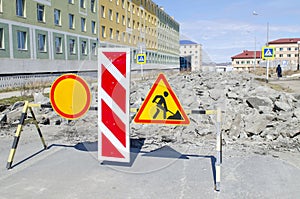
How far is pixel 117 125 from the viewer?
4.24 m

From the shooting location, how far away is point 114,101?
13.6 feet

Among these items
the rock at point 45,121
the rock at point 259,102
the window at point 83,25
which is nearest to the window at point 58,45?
the window at point 83,25

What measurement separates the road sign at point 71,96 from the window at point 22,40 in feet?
78.1

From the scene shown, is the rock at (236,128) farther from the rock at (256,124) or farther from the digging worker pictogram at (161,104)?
the digging worker pictogram at (161,104)

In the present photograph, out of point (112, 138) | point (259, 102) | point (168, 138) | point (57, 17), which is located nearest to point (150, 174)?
point (112, 138)

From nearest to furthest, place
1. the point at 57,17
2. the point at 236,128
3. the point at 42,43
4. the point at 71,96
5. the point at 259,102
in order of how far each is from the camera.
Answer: the point at 71,96 → the point at 236,128 → the point at 259,102 → the point at 42,43 → the point at 57,17

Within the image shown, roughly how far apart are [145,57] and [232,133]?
134 inches

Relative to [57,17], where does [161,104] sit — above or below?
below

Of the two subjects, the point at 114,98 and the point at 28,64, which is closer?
the point at 114,98

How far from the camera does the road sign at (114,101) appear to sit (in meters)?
4.02

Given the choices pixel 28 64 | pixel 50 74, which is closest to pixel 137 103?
pixel 28 64

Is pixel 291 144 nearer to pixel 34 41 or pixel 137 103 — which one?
pixel 137 103

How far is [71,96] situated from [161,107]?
1.41m

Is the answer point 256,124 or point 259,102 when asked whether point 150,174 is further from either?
point 259,102
